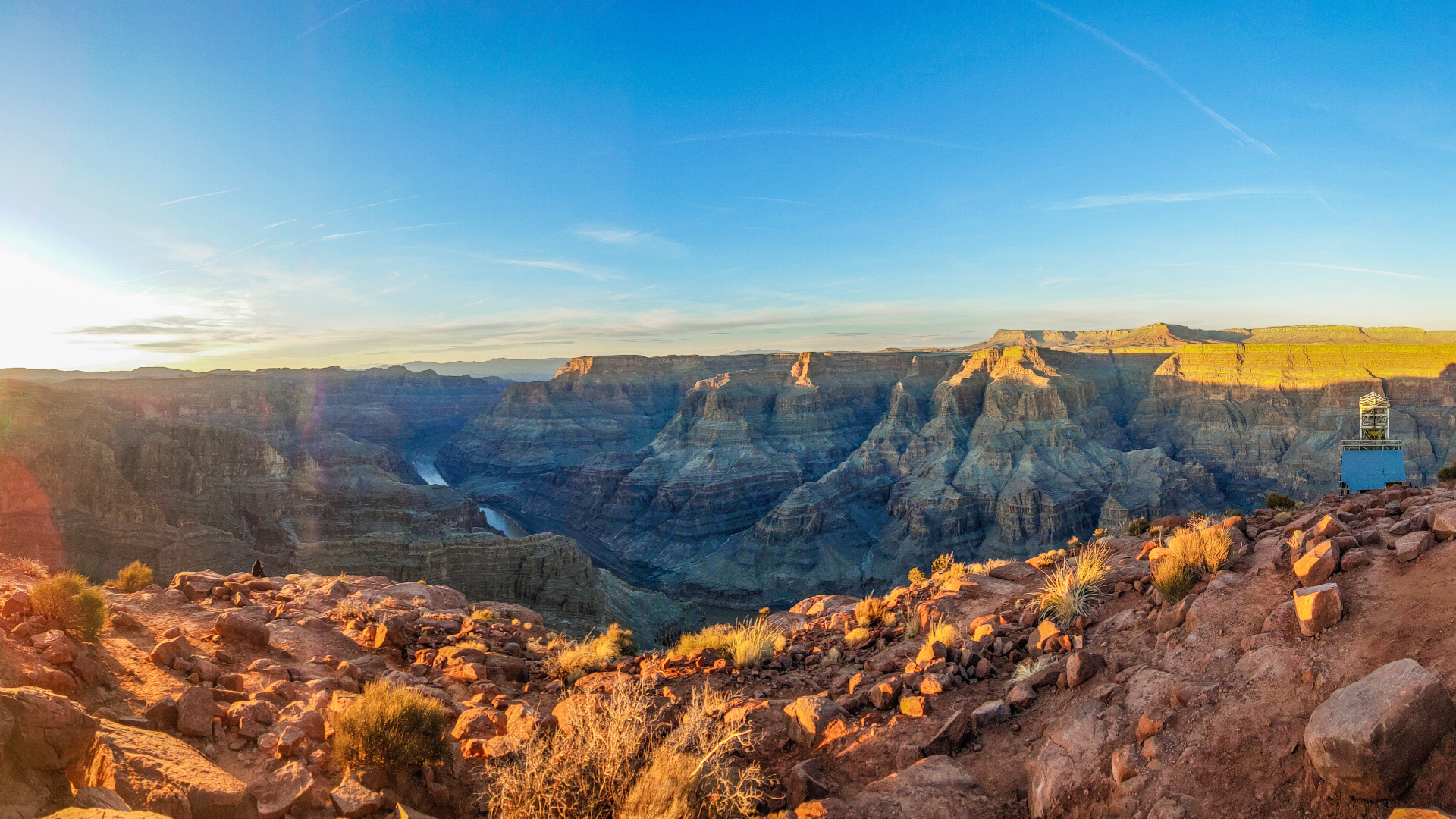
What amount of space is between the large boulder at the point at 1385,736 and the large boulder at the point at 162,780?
264 inches

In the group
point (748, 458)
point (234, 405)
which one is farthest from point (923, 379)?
point (234, 405)

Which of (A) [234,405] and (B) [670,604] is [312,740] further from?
(A) [234,405]

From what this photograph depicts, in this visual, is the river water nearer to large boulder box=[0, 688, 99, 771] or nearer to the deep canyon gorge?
the deep canyon gorge

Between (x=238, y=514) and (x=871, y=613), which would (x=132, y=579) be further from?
(x=238, y=514)

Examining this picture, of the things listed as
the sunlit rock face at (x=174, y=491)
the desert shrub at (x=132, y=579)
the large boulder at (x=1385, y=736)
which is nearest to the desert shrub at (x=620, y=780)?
the large boulder at (x=1385, y=736)

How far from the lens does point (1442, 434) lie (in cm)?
6931

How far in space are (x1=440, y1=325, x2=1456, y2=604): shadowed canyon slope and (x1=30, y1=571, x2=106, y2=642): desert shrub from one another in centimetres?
5310

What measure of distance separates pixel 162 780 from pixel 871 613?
8.60 metres

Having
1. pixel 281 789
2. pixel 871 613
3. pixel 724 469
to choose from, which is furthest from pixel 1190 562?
pixel 724 469

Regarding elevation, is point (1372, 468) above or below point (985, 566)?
above

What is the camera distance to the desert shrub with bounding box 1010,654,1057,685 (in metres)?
6.38

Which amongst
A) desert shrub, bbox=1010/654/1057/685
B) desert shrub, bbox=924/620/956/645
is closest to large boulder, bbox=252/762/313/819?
desert shrub, bbox=924/620/956/645

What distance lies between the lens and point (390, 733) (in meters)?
5.06

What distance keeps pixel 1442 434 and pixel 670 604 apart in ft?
286
